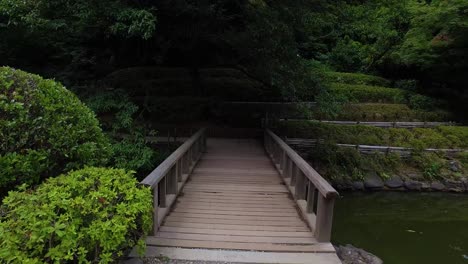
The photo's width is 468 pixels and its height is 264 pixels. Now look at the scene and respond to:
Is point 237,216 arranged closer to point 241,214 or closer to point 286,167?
point 241,214

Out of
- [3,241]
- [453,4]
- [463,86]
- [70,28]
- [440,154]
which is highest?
[453,4]

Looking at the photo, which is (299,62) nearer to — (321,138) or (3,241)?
(321,138)

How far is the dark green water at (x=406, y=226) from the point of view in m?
5.74

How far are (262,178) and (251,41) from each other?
3456 millimetres

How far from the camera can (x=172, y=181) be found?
4.73 m

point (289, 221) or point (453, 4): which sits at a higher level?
point (453, 4)

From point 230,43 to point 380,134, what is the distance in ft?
19.7

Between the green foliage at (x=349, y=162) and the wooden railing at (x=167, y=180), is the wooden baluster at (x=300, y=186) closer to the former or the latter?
the wooden railing at (x=167, y=180)

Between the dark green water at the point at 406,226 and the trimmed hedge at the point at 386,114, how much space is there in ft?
15.3

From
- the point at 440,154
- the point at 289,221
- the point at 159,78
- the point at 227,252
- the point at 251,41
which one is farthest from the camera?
the point at 159,78

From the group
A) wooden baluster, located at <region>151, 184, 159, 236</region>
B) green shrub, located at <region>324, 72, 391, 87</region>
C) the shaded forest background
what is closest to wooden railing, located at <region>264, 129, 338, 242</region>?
wooden baluster, located at <region>151, 184, 159, 236</region>

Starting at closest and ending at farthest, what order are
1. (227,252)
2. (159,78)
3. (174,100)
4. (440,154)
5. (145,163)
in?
(227,252), (145,163), (440,154), (174,100), (159,78)

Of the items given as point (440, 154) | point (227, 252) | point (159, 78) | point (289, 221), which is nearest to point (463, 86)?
point (440, 154)

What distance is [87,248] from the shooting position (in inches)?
85.6
